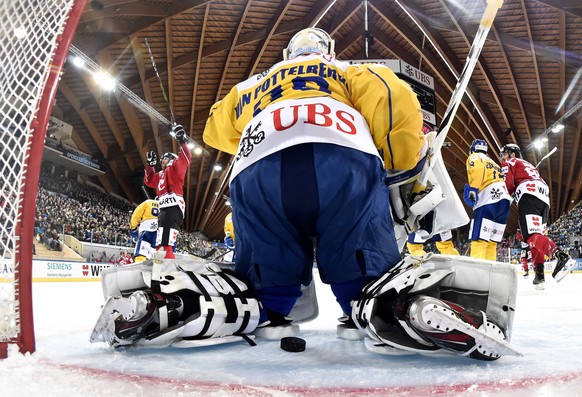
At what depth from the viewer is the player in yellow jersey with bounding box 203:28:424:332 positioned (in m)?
1.29

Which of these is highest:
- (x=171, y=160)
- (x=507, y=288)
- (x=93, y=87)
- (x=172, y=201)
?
(x=93, y=87)

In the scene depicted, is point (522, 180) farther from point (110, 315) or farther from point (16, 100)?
point (16, 100)

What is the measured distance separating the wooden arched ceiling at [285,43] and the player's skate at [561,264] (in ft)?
24.8

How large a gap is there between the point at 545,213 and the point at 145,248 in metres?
4.77

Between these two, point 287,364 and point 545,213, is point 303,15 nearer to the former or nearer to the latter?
point 545,213

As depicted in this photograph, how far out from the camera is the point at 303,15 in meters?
12.9

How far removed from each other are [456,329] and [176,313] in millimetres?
695

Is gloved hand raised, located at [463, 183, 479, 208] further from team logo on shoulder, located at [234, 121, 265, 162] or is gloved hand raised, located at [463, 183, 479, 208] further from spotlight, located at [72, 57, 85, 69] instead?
spotlight, located at [72, 57, 85, 69]


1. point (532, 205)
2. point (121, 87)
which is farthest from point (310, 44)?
point (121, 87)

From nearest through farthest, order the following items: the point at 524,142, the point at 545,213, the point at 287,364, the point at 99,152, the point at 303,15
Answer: the point at 287,364, the point at 545,213, the point at 303,15, the point at 524,142, the point at 99,152

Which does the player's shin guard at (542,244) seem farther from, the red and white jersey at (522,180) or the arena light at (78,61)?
the arena light at (78,61)

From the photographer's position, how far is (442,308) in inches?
Result: 37.2

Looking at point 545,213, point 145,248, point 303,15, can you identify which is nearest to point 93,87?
point 303,15

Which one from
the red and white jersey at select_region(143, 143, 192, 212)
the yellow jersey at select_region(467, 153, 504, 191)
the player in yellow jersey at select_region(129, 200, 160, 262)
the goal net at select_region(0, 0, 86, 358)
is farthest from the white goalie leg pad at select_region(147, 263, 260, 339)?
the player in yellow jersey at select_region(129, 200, 160, 262)
